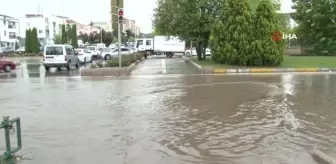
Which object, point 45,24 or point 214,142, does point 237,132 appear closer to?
point 214,142

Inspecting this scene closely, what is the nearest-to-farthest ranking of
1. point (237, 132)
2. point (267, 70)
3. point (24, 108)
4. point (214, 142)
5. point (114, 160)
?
point (114, 160) → point (214, 142) → point (237, 132) → point (24, 108) → point (267, 70)

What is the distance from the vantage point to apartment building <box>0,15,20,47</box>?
354 ft

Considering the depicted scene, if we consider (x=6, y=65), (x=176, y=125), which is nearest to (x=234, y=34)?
(x=6, y=65)

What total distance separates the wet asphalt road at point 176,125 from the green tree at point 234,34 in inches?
488

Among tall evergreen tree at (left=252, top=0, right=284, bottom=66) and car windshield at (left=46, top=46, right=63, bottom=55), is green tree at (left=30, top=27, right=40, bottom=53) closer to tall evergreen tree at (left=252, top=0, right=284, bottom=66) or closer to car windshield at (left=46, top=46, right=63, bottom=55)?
car windshield at (left=46, top=46, right=63, bottom=55)

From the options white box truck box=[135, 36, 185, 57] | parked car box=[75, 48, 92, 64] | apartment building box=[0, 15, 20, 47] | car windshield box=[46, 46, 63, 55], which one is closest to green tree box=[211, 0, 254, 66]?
car windshield box=[46, 46, 63, 55]

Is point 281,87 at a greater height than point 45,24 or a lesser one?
lesser

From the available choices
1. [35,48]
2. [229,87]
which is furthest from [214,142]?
[35,48]

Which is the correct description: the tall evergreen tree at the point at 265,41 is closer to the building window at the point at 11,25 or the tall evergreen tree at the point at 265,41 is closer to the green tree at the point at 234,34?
the green tree at the point at 234,34

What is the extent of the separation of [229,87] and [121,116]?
22.9ft

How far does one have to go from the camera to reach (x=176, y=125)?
8797mm

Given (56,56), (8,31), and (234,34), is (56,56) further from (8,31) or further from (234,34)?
(8,31)

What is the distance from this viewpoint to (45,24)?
420 ft

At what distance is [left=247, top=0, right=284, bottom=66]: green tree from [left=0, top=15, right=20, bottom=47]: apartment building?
90.5 metres
